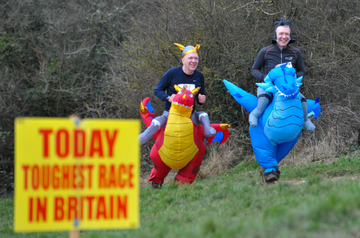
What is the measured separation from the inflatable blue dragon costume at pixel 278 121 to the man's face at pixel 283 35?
0.60 metres

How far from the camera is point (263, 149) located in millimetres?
5887

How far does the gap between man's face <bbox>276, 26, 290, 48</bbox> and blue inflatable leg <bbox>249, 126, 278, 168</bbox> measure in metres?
1.31

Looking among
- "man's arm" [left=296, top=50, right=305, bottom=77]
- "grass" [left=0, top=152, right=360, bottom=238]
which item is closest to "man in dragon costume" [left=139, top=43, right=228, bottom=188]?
"grass" [left=0, top=152, right=360, bottom=238]

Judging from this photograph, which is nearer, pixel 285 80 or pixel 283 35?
pixel 285 80

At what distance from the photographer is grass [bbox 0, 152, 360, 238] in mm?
3174

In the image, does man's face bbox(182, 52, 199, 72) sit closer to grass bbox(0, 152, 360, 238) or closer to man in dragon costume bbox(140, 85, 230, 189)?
man in dragon costume bbox(140, 85, 230, 189)

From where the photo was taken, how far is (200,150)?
6.41 meters

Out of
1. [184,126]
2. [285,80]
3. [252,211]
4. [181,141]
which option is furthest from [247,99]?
[252,211]

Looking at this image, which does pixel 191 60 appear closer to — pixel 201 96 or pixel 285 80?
pixel 201 96

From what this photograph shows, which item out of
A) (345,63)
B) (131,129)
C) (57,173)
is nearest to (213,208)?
(131,129)

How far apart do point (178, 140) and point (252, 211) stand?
214 centimetres

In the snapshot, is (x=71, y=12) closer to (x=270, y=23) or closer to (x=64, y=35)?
(x=64, y=35)

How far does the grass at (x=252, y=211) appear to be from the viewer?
125 inches

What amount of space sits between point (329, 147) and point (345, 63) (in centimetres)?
207
